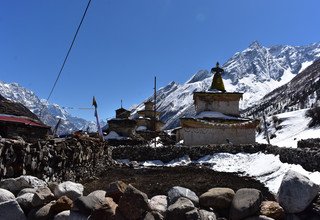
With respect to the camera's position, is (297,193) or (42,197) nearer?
(297,193)

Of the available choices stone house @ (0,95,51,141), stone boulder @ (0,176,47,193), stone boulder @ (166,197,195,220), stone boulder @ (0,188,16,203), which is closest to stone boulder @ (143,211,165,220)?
stone boulder @ (166,197,195,220)

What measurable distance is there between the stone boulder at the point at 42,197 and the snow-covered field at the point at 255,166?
7231 millimetres

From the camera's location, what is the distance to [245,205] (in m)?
5.29

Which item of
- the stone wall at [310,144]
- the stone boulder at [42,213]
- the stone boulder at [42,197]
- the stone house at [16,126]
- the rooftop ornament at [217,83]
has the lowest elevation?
the stone boulder at [42,213]

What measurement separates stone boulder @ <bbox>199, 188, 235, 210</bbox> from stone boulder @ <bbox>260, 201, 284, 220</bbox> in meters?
0.49

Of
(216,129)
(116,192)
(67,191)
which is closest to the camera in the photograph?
(116,192)

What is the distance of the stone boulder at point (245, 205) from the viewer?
527 cm

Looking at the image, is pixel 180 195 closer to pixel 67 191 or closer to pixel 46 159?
pixel 67 191

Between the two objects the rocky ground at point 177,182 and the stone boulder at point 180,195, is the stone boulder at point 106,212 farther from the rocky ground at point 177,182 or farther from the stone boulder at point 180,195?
the rocky ground at point 177,182

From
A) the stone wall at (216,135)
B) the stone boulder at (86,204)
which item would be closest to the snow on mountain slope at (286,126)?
the stone wall at (216,135)

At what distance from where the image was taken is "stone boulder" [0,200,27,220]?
19.2ft

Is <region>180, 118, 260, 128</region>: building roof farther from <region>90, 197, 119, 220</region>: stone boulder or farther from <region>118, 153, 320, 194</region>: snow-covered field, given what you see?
<region>90, 197, 119, 220</region>: stone boulder

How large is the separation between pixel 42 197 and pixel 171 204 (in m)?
2.10

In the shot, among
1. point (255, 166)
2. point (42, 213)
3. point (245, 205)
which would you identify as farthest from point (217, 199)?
point (255, 166)
